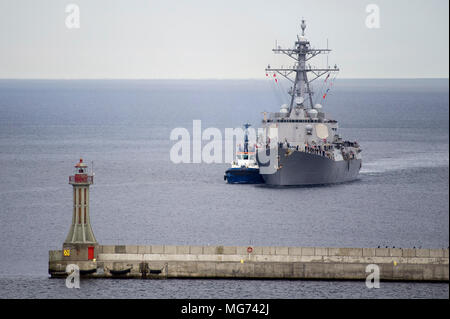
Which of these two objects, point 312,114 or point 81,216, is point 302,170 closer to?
point 312,114

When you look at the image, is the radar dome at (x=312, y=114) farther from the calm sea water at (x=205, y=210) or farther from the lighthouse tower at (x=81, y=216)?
the lighthouse tower at (x=81, y=216)

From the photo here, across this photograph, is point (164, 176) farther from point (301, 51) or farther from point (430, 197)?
point (430, 197)

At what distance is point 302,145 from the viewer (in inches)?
3792

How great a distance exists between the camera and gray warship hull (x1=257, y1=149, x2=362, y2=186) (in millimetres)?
92312

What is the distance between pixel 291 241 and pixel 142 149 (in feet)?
227

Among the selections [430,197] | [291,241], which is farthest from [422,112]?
[291,241]

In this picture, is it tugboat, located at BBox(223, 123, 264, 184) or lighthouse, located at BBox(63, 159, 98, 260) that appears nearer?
lighthouse, located at BBox(63, 159, 98, 260)

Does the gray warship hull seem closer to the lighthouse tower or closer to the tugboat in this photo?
the tugboat

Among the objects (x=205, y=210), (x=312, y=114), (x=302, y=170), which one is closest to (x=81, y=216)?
(x=205, y=210)

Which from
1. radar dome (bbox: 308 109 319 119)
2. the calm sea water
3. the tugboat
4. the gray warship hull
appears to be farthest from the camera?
radar dome (bbox: 308 109 319 119)

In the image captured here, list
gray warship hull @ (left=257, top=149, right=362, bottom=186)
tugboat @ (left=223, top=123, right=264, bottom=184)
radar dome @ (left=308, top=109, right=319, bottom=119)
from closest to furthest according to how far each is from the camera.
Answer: gray warship hull @ (left=257, top=149, right=362, bottom=186) < tugboat @ (left=223, top=123, right=264, bottom=184) < radar dome @ (left=308, top=109, right=319, bottom=119)

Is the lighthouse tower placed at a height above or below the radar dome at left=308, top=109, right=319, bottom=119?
below

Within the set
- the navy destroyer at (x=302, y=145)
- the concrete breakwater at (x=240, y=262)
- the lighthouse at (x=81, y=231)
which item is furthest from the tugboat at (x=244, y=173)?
the lighthouse at (x=81, y=231)

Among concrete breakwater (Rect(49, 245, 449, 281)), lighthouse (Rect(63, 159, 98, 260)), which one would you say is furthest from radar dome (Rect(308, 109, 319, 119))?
lighthouse (Rect(63, 159, 98, 260))
